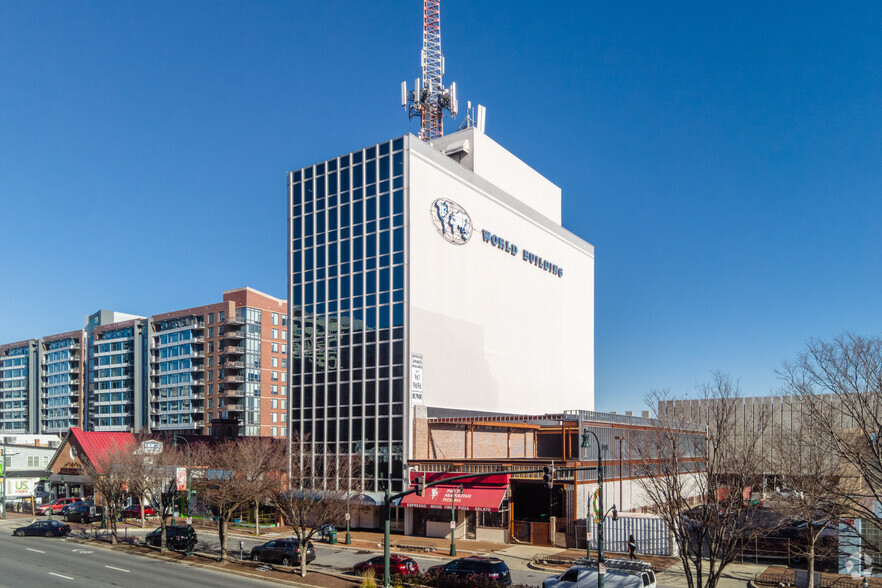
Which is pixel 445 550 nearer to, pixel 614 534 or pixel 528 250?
→ pixel 614 534

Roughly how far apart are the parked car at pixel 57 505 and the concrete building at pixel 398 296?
1181 inches

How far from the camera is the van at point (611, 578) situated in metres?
33.4

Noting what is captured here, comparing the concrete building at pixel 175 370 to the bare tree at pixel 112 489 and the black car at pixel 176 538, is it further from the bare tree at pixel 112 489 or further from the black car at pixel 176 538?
the black car at pixel 176 538

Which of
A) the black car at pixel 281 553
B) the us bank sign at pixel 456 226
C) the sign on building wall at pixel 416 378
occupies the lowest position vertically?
the black car at pixel 281 553

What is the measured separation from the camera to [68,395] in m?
156

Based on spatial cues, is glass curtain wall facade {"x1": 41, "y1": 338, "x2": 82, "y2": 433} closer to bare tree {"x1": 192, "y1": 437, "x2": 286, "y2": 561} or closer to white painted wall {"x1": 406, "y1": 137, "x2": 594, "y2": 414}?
bare tree {"x1": 192, "y1": 437, "x2": 286, "y2": 561}

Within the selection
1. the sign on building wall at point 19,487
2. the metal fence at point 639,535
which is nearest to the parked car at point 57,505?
the sign on building wall at point 19,487

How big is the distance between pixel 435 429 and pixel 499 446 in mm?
10929

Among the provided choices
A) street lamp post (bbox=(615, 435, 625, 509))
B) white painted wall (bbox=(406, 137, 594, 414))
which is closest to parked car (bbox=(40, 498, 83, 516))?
white painted wall (bbox=(406, 137, 594, 414))

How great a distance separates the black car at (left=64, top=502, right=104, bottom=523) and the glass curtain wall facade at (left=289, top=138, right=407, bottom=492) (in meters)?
22.0

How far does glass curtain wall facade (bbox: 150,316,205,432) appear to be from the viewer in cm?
12912

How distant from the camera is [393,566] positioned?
39.2 metres

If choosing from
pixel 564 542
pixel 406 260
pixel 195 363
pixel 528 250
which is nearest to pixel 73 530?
pixel 406 260

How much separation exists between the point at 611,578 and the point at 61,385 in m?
154
